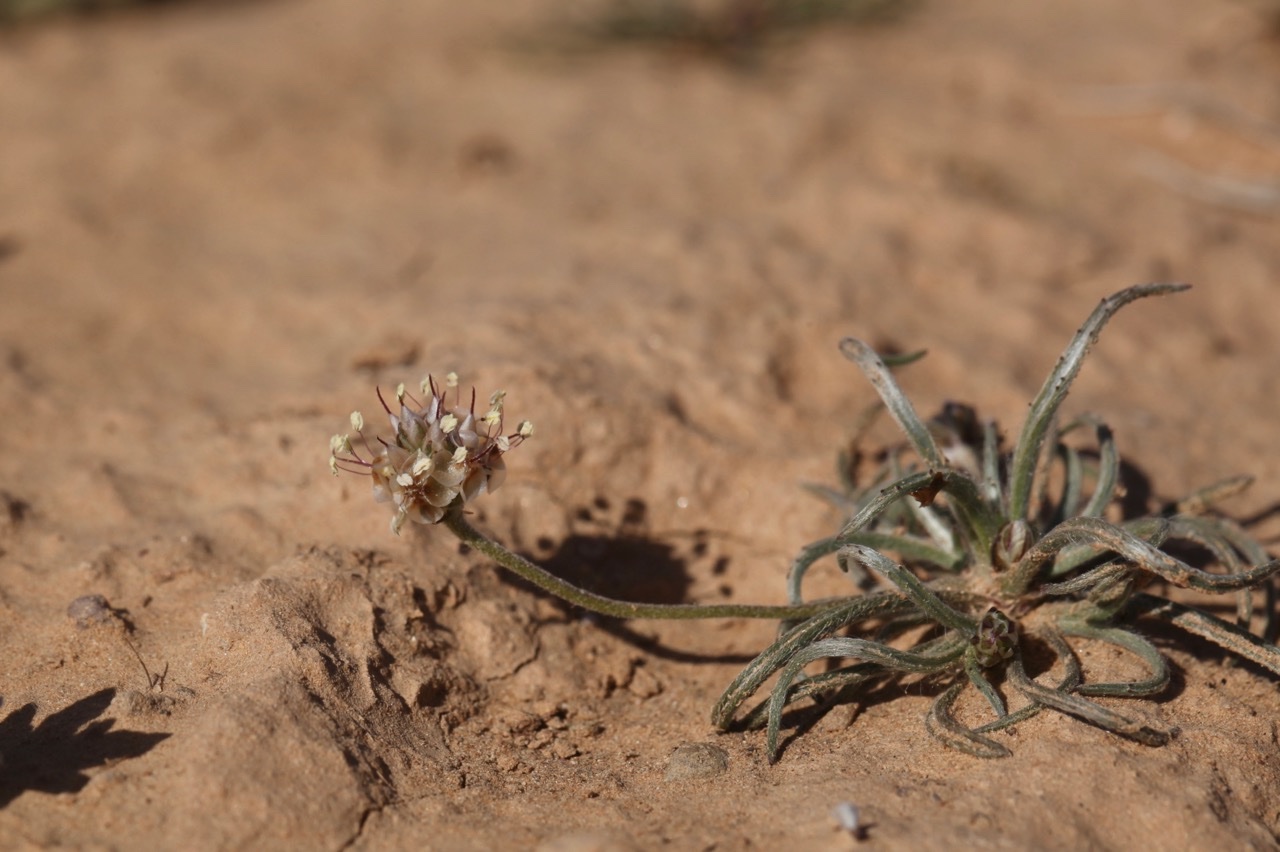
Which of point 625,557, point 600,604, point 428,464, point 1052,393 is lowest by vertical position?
point 625,557

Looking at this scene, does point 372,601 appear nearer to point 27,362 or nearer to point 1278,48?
point 27,362

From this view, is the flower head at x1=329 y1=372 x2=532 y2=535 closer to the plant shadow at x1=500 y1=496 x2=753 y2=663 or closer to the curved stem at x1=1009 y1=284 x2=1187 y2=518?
the plant shadow at x1=500 y1=496 x2=753 y2=663

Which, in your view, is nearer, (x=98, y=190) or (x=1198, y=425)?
(x=1198, y=425)

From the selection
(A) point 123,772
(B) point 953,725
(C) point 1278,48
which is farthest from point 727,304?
(C) point 1278,48

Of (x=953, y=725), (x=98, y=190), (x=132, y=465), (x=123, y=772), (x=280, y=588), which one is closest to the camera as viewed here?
(x=123, y=772)

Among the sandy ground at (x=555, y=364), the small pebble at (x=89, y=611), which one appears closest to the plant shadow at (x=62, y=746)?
the sandy ground at (x=555, y=364)

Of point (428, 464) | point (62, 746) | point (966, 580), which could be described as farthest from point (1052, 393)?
point (62, 746)

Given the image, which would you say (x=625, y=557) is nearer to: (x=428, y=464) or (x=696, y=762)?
(x=696, y=762)
